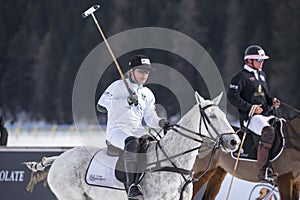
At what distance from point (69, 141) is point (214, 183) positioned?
6.25 meters

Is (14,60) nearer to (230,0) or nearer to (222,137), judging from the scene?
(230,0)

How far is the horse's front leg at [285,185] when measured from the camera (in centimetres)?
823

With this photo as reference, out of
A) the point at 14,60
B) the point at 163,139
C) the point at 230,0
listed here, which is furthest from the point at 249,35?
the point at 163,139

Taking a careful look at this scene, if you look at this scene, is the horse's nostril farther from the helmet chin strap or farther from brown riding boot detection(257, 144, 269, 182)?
brown riding boot detection(257, 144, 269, 182)

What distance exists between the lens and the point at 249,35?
3100 centimetres

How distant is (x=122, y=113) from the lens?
6.73 meters

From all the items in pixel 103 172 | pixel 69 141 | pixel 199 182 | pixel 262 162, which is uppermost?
pixel 69 141

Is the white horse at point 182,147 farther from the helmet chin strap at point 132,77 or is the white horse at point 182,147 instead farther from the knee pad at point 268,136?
the knee pad at point 268,136

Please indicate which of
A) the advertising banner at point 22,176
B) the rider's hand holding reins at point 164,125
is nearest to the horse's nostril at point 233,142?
the rider's hand holding reins at point 164,125

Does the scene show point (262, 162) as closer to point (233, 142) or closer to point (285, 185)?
point (285, 185)

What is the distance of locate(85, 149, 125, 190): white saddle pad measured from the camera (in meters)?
6.87

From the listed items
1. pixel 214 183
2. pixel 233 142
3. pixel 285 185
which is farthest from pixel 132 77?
pixel 214 183

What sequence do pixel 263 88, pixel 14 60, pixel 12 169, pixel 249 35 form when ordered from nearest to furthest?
pixel 263 88 → pixel 12 169 → pixel 249 35 → pixel 14 60

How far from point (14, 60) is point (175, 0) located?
334 inches
